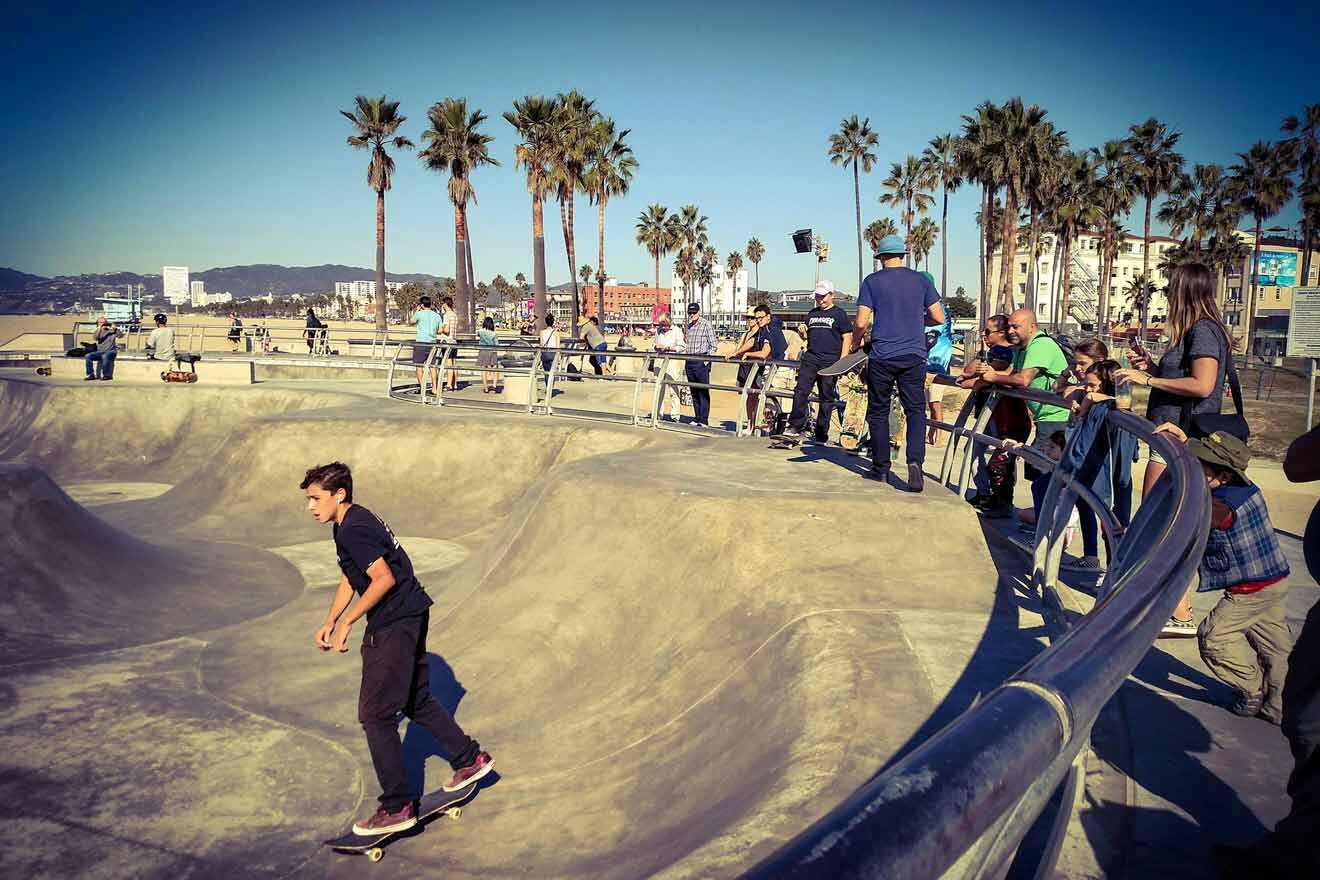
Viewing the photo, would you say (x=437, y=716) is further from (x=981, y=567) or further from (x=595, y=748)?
(x=981, y=567)

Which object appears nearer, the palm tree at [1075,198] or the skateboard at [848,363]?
the skateboard at [848,363]

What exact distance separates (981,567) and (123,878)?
17.6ft

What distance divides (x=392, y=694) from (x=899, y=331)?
4593 millimetres

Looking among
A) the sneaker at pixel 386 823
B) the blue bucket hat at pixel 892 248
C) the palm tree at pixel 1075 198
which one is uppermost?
the palm tree at pixel 1075 198

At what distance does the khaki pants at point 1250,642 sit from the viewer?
12.8 feet

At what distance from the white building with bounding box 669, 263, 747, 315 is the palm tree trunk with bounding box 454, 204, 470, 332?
66270 millimetres

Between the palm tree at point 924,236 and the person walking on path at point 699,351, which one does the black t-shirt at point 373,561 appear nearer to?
the person walking on path at point 699,351

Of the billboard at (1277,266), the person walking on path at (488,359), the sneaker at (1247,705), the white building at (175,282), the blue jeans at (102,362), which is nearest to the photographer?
the sneaker at (1247,705)

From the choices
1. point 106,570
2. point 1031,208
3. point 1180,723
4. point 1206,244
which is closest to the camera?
point 1180,723

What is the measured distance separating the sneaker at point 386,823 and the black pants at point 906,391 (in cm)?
457

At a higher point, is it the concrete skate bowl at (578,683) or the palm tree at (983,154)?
the palm tree at (983,154)

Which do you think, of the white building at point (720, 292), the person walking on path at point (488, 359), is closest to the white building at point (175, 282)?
the white building at point (720, 292)

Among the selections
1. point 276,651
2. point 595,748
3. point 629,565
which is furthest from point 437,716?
point 276,651

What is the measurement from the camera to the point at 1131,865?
102 inches
